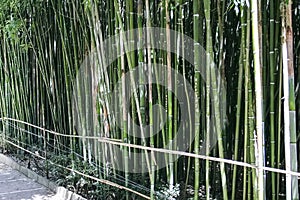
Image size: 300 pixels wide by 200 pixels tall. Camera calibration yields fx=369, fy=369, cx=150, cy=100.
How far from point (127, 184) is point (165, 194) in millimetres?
419

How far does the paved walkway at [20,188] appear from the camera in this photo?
3.51m

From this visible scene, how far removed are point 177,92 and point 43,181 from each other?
1992mm

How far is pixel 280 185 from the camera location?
235 cm

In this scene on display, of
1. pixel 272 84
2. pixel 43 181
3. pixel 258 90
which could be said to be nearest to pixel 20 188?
pixel 43 181

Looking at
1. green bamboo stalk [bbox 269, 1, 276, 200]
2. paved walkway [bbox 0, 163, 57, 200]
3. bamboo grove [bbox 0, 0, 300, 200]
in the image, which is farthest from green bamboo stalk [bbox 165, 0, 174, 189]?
paved walkway [bbox 0, 163, 57, 200]

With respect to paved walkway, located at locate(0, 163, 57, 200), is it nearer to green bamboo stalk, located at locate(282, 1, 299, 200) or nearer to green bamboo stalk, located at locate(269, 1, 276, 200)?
green bamboo stalk, located at locate(269, 1, 276, 200)

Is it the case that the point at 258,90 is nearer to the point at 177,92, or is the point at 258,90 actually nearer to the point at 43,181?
the point at 177,92

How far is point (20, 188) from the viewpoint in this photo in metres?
3.78

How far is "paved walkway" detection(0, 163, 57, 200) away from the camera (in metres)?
3.51

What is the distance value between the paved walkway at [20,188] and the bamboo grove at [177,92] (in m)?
0.26

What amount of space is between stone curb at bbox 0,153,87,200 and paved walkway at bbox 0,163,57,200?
0.04 meters

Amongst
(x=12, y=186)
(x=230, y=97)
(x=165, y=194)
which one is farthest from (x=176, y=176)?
(x=12, y=186)

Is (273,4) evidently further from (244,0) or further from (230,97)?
(230,97)

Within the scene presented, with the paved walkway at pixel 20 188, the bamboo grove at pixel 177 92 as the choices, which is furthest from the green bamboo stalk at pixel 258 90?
the paved walkway at pixel 20 188
